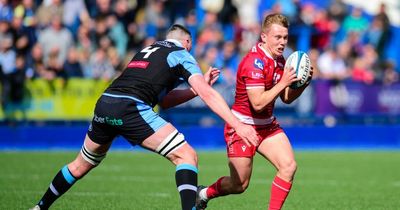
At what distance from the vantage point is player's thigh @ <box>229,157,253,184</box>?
8656 millimetres

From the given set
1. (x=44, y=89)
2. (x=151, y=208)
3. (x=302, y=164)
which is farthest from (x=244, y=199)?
(x=44, y=89)

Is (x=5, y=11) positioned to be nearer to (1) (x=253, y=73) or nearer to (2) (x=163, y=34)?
(2) (x=163, y=34)

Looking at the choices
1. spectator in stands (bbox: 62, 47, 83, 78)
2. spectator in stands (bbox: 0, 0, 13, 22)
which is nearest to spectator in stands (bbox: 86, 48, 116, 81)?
spectator in stands (bbox: 62, 47, 83, 78)

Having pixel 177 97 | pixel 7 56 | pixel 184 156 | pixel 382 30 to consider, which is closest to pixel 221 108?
pixel 184 156

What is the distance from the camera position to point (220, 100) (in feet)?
23.7

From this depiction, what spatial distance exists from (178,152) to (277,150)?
4.39 ft

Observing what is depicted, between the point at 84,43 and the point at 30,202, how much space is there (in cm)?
984

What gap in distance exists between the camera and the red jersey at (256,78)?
834 cm

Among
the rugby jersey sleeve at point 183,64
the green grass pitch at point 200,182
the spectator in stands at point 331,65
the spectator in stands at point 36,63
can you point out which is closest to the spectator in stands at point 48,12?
the spectator in stands at point 36,63

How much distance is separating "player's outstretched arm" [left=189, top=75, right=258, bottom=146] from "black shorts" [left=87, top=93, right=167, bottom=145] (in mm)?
532

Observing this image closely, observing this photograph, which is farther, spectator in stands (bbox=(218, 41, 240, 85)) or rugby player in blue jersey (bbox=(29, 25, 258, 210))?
spectator in stands (bbox=(218, 41, 240, 85))

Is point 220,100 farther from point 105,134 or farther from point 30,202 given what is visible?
point 30,202

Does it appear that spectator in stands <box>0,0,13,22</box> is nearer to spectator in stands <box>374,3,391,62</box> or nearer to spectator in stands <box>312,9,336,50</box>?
spectator in stands <box>312,9,336,50</box>

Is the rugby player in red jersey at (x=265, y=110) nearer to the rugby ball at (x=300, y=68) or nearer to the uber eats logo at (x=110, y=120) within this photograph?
the rugby ball at (x=300, y=68)
